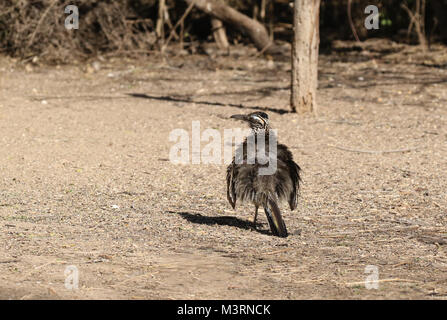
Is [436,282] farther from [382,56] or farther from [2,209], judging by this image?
[382,56]

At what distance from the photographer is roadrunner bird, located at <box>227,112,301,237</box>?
627 centimetres

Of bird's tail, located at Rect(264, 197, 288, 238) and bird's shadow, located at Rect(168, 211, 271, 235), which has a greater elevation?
bird's tail, located at Rect(264, 197, 288, 238)

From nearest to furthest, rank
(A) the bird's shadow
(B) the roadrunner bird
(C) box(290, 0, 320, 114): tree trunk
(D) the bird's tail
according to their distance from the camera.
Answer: (D) the bird's tail < (B) the roadrunner bird < (A) the bird's shadow < (C) box(290, 0, 320, 114): tree trunk

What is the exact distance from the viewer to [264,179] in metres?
6.34

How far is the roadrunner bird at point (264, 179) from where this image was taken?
6.27 metres

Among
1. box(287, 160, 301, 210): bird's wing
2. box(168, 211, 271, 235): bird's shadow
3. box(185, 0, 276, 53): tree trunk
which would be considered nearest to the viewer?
box(287, 160, 301, 210): bird's wing

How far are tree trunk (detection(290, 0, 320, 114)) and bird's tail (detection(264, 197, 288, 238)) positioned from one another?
236 inches

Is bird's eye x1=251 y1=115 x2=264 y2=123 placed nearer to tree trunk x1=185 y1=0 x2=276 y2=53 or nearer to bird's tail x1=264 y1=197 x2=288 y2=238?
bird's tail x1=264 y1=197 x2=288 y2=238

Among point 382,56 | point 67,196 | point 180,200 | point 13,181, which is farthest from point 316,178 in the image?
point 382,56

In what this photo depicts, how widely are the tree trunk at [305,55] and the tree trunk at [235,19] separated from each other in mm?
5029

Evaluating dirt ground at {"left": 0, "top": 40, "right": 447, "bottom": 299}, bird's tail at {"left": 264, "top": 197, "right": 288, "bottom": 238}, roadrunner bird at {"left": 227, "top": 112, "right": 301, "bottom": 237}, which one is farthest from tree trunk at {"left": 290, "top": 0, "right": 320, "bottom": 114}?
bird's tail at {"left": 264, "top": 197, "right": 288, "bottom": 238}

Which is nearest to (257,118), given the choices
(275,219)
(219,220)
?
(275,219)

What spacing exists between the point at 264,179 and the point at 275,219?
359 mm

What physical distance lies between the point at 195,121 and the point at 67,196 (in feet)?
14.8
